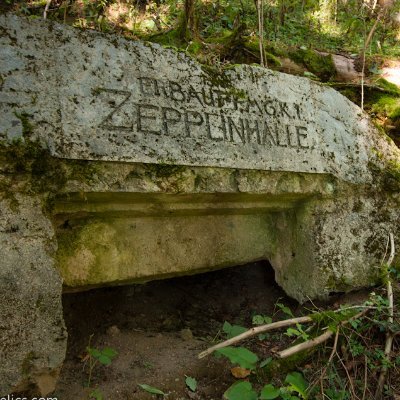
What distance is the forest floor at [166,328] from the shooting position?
1.98m

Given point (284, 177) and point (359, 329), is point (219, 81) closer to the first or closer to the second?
point (284, 177)

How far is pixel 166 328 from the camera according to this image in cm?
265

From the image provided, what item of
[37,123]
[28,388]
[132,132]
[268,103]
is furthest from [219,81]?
[28,388]

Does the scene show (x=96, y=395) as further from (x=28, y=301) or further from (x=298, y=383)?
(x=298, y=383)

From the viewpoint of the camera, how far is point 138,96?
201 centimetres

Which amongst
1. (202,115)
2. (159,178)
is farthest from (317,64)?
(159,178)

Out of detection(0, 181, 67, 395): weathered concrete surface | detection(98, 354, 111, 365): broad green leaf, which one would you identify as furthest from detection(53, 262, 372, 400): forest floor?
detection(0, 181, 67, 395): weathered concrete surface

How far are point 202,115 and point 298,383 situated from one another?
Answer: 4.57 feet

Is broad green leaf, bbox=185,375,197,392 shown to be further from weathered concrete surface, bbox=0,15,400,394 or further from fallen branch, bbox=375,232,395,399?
fallen branch, bbox=375,232,395,399

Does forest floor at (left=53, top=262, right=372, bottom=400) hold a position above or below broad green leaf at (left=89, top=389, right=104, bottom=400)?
below

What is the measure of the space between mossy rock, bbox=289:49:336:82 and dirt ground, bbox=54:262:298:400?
219cm

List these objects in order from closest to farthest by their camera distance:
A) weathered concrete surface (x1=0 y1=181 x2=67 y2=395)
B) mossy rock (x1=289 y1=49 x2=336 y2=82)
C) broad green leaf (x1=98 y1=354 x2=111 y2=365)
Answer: weathered concrete surface (x1=0 y1=181 x2=67 y2=395), broad green leaf (x1=98 y1=354 x2=111 y2=365), mossy rock (x1=289 y1=49 x2=336 y2=82)

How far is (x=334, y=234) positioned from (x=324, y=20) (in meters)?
6.91

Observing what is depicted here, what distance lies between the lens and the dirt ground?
1.98 m
